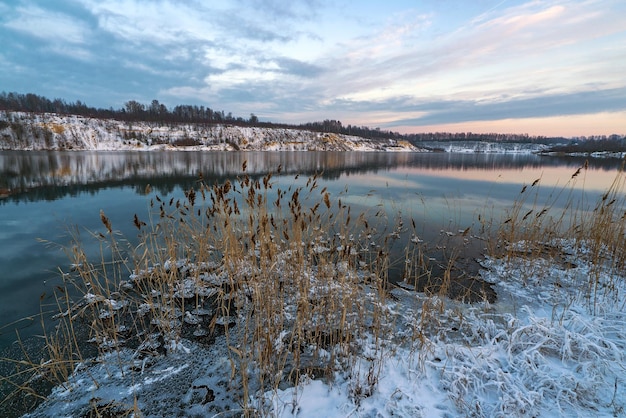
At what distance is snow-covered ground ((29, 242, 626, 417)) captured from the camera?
244 centimetres

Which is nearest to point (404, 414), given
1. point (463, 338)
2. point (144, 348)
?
point (463, 338)

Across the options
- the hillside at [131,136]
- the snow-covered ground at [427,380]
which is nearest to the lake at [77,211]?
the snow-covered ground at [427,380]

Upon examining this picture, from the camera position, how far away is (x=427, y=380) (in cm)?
277

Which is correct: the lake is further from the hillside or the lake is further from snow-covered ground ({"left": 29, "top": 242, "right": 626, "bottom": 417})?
the hillside

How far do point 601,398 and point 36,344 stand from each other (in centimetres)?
631

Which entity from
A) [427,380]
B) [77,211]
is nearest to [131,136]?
[77,211]

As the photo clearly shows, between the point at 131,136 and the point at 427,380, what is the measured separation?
317 ft

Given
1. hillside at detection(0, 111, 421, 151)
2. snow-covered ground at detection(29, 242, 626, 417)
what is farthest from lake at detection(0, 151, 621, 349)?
hillside at detection(0, 111, 421, 151)

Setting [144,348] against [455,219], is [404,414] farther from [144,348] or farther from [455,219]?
[455,219]

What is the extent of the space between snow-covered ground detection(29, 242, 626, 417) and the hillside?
82.2 m

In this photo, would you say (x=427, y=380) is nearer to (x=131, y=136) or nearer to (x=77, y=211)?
(x=77, y=211)

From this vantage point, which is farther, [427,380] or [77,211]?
[77,211]

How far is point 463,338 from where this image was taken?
3576mm

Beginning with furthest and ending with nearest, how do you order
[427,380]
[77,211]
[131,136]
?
[131,136] < [77,211] < [427,380]
